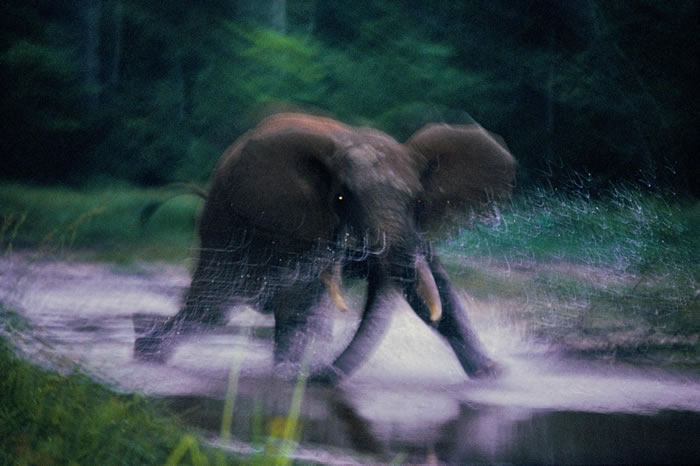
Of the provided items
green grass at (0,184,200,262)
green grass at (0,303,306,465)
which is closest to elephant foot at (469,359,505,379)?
green grass at (0,303,306,465)

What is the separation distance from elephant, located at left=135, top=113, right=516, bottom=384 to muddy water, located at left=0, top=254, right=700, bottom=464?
14cm

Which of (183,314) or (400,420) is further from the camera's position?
(183,314)

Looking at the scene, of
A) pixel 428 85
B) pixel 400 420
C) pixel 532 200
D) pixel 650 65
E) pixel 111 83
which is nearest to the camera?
pixel 400 420

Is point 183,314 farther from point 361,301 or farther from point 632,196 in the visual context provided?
point 632,196

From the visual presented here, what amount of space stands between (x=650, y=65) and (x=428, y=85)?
2.06 m

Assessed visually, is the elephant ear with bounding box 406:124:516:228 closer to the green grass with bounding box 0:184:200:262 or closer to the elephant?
the elephant

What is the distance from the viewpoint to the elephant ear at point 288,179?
3.67m

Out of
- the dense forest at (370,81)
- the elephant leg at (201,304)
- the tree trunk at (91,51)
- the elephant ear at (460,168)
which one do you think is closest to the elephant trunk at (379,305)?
the elephant ear at (460,168)

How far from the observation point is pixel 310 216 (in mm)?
3693

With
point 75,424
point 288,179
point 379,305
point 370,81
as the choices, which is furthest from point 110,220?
point 75,424

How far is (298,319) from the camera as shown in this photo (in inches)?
146

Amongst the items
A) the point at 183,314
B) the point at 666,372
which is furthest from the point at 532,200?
the point at 183,314

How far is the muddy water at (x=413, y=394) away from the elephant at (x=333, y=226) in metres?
0.14

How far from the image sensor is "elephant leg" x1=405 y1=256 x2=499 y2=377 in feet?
12.2
